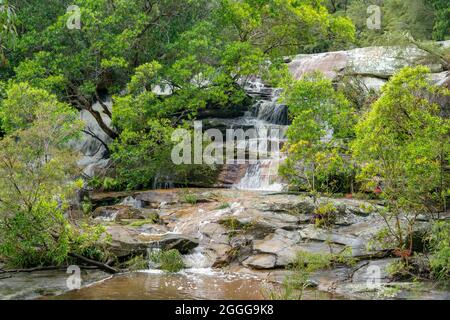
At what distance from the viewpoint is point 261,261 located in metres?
11.1

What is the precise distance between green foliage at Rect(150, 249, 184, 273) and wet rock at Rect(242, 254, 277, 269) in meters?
1.36

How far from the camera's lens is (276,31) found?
22.2m

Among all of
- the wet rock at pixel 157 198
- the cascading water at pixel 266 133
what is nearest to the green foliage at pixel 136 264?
the wet rock at pixel 157 198

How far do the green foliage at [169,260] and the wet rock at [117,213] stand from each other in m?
3.10

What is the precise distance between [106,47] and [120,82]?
2.18 m

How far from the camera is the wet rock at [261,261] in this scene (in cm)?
1093

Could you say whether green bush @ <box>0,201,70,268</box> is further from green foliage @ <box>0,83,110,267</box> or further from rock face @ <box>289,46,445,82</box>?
rock face @ <box>289,46,445,82</box>

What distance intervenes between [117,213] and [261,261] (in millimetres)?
5430

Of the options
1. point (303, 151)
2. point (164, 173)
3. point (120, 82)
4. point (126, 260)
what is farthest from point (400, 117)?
point (120, 82)

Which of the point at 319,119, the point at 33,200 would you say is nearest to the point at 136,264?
the point at 33,200

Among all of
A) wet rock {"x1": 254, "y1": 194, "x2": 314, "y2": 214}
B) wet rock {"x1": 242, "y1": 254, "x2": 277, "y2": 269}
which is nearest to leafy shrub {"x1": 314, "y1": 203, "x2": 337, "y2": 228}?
wet rock {"x1": 254, "y1": 194, "x2": 314, "y2": 214}

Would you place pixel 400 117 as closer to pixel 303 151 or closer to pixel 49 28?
pixel 303 151
